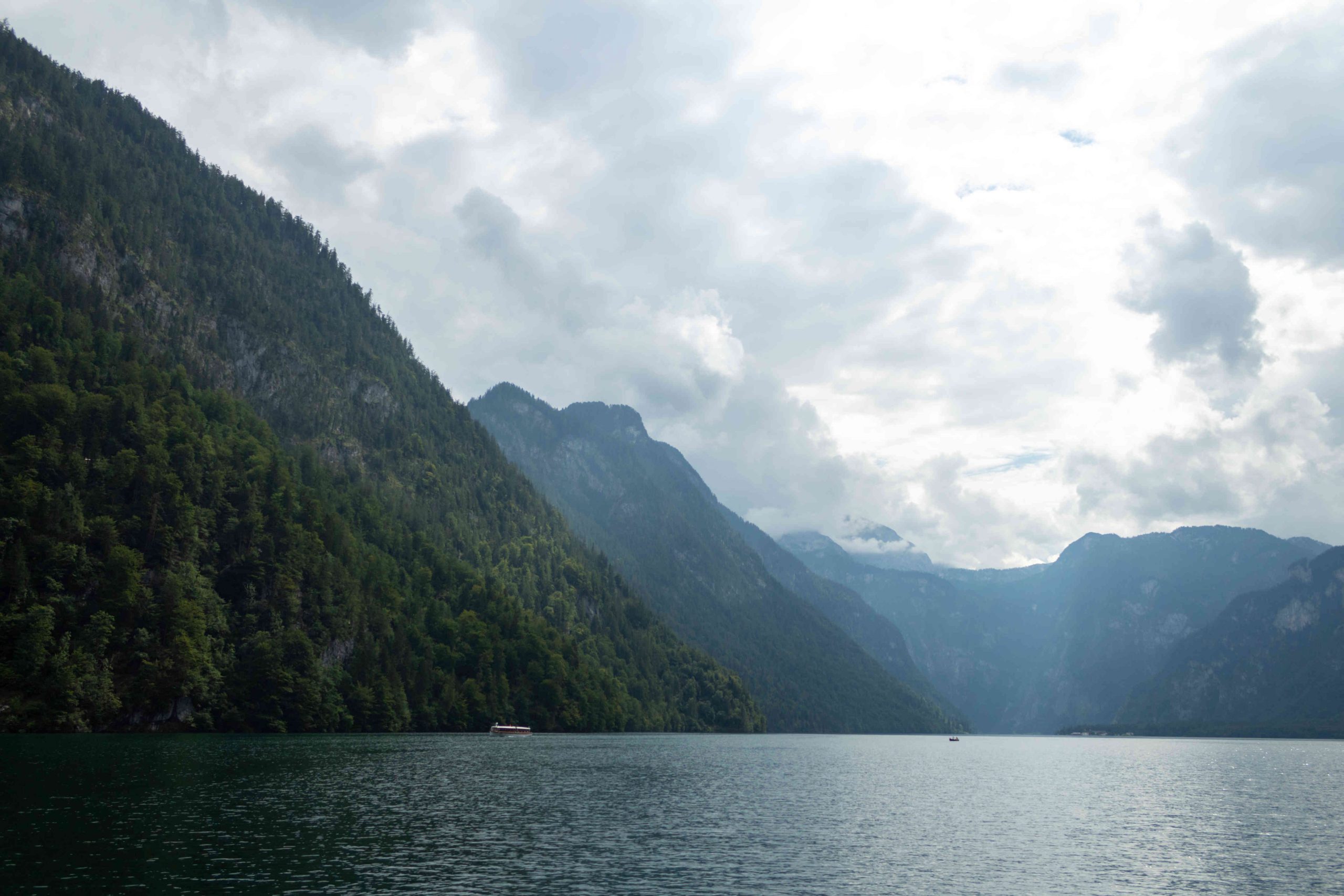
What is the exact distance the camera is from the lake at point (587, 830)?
4856 centimetres

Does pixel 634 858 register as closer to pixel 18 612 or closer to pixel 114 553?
pixel 18 612

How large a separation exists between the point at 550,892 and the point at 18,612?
121 meters

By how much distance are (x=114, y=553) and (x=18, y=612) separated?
1944 centimetres

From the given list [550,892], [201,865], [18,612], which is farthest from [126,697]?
[550,892]

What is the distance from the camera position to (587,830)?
221ft

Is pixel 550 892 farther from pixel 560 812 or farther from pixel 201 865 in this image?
pixel 560 812

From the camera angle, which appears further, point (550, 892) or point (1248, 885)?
point (1248, 885)

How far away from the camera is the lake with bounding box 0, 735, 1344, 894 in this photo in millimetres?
48562

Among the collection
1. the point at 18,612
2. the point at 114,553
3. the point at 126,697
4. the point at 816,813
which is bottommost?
the point at 816,813

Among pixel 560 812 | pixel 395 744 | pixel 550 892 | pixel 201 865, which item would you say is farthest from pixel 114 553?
pixel 550 892

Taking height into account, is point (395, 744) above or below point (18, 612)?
below

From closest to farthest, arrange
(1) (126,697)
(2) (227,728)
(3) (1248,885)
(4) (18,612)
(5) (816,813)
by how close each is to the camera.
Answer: (3) (1248,885)
(5) (816,813)
(4) (18,612)
(1) (126,697)
(2) (227,728)

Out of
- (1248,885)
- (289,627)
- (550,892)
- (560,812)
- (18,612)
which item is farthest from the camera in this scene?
(289,627)

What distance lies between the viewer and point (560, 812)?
250ft
